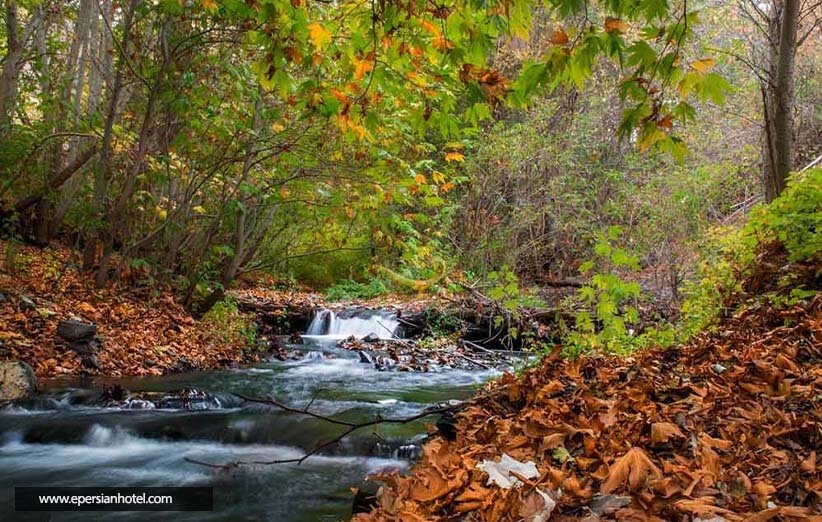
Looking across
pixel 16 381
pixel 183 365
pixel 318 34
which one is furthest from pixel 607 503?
pixel 183 365

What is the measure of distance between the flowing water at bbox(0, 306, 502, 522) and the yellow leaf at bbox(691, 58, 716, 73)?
3.20 m

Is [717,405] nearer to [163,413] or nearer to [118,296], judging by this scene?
[163,413]

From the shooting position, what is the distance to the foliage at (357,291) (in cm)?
1722

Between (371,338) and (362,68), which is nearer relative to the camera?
(362,68)

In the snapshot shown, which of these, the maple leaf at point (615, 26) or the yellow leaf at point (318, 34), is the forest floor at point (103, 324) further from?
the maple leaf at point (615, 26)

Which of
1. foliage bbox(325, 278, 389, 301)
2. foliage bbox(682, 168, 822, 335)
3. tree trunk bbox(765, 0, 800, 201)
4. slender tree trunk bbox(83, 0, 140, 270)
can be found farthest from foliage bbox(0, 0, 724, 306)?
foliage bbox(325, 278, 389, 301)

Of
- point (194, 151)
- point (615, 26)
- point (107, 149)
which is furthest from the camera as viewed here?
point (194, 151)

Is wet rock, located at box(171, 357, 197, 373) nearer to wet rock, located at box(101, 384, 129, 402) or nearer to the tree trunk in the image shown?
wet rock, located at box(101, 384, 129, 402)

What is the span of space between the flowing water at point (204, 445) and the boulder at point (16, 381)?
238 millimetres

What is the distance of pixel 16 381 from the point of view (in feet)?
19.8

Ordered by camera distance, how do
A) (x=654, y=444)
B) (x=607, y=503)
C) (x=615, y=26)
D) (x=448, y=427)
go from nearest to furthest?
1. (x=607, y=503)
2. (x=615, y=26)
3. (x=654, y=444)
4. (x=448, y=427)

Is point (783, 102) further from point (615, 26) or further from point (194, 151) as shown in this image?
point (194, 151)

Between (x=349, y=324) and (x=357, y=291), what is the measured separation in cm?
491

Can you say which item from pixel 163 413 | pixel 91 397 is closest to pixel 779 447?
Answer: pixel 163 413
